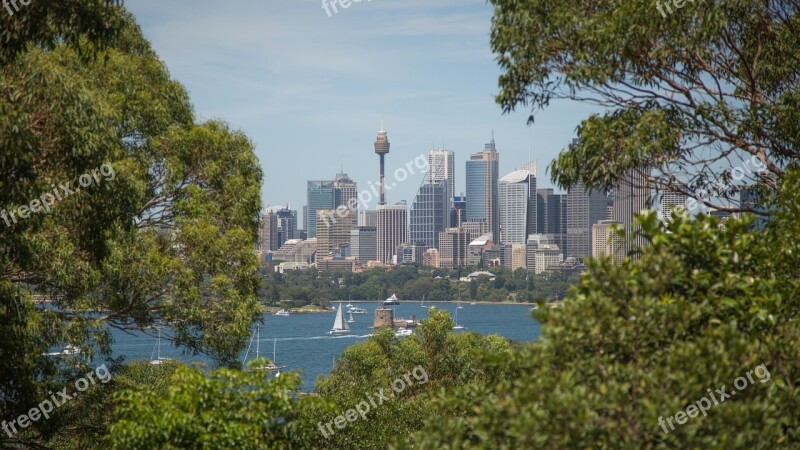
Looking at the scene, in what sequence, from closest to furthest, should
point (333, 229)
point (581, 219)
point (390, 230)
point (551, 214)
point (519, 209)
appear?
point (581, 219) → point (551, 214) → point (333, 229) → point (390, 230) → point (519, 209)

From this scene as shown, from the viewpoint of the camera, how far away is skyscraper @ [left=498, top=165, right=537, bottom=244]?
17975 centimetres

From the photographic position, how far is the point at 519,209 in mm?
193625

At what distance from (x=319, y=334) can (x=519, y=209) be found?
106 metres

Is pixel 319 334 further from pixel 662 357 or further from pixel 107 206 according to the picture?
pixel 662 357

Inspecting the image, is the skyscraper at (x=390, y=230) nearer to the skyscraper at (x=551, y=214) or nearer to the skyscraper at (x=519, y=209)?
the skyscraper at (x=519, y=209)

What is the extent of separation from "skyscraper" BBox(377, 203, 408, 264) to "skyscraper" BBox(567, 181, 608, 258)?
123ft

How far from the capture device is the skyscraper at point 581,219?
459 ft

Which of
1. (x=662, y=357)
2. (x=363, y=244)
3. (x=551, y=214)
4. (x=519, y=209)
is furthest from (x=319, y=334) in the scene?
(x=519, y=209)

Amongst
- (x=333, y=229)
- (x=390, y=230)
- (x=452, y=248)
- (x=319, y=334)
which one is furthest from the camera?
(x=390, y=230)

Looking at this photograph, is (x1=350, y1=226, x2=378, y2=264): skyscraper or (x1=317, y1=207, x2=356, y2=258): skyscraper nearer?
(x1=317, y1=207, x2=356, y2=258): skyscraper

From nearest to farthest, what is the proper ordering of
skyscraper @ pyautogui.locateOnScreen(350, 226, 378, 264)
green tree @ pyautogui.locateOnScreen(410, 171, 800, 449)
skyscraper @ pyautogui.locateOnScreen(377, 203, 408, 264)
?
green tree @ pyautogui.locateOnScreen(410, 171, 800, 449), skyscraper @ pyautogui.locateOnScreen(350, 226, 378, 264), skyscraper @ pyautogui.locateOnScreen(377, 203, 408, 264)

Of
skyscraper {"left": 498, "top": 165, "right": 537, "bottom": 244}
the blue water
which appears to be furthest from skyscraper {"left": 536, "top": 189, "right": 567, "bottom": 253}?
the blue water

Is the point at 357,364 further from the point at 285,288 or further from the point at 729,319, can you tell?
the point at 285,288

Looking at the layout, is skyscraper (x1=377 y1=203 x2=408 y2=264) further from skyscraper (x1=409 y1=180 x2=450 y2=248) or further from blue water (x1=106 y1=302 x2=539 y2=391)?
blue water (x1=106 y1=302 x2=539 y2=391)
